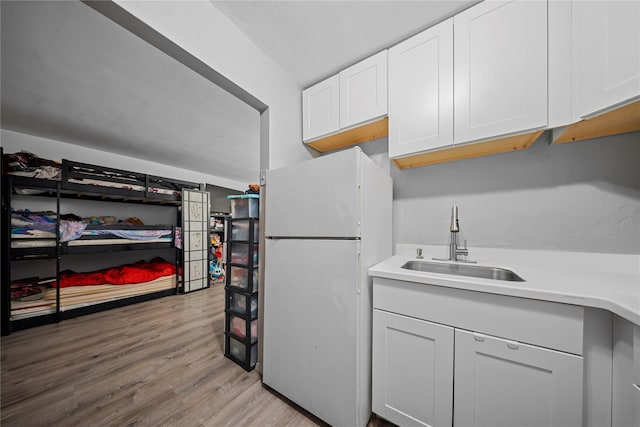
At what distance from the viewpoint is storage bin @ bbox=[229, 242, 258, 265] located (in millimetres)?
1685

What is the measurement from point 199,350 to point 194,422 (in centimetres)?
79

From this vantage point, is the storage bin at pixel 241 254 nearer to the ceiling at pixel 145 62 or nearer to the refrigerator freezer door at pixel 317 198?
the refrigerator freezer door at pixel 317 198

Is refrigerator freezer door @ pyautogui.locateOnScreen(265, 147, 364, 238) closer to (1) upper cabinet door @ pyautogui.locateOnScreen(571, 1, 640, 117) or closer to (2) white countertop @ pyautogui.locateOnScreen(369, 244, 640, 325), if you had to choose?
(2) white countertop @ pyautogui.locateOnScreen(369, 244, 640, 325)

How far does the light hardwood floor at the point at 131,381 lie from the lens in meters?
1.20

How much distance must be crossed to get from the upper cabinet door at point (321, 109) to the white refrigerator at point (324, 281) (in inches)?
25.8

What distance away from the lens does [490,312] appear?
872mm

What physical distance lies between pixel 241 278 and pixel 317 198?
1085mm

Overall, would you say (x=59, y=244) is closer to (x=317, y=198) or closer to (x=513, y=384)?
(x=317, y=198)

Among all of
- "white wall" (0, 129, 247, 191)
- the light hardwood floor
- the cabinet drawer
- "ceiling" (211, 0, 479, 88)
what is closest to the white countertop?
the cabinet drawer

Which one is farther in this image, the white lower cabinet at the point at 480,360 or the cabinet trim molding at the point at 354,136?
the cabinet trim molding at the point at 354,136

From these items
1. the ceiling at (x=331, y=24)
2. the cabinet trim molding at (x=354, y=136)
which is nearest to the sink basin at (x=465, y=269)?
the cabinet trim molding at (x=354, y=136)

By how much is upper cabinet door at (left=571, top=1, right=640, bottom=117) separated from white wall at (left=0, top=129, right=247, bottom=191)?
524cm

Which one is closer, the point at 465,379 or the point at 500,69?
the point at 465,379

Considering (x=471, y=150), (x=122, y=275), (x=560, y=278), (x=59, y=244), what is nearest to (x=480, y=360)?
(x=560, y=278)
